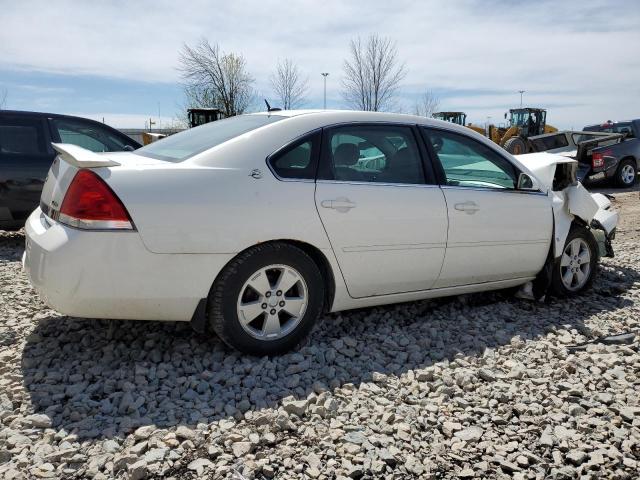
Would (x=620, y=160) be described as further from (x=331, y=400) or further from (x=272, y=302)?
(x=331, y=400)

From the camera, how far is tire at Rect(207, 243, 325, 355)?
3264 millimetres

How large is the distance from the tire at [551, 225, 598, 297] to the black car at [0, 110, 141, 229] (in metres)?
4.72

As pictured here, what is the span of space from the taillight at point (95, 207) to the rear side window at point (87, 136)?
445 centimetres

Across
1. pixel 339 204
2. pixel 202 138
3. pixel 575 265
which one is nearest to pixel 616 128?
pixel 575 265

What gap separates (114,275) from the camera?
119 inches

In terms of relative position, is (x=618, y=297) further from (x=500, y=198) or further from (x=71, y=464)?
(x=71, y=464)

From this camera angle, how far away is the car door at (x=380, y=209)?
3572 mm

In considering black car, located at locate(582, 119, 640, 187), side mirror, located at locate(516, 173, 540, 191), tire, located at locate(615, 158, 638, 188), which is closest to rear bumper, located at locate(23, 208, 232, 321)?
side mirror, located at locate(516, 173, 540, 191)

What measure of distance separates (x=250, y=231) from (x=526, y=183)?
2414 mm

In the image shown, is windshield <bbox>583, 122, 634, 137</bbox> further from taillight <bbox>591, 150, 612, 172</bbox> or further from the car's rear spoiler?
the car's rear spoiler

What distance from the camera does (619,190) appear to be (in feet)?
50.5

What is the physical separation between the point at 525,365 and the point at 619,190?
13.8 meters

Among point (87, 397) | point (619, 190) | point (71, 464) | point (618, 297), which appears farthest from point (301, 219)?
point (619, 190)

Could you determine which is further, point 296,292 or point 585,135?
point 585,135
